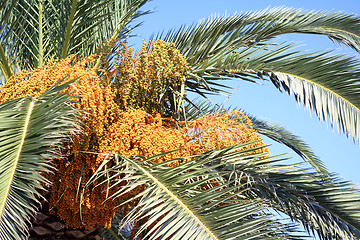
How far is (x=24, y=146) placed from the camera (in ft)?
12.0

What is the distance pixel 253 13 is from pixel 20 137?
13.0 feet

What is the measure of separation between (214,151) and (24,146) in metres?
1.74

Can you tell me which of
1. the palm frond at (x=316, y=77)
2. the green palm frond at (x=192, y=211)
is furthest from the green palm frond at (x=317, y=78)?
the green palm frond at (x=192, y=211)

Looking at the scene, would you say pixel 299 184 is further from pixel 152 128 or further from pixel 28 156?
pixel 28 156

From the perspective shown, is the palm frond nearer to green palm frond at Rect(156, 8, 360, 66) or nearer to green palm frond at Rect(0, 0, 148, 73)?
green palm frond at Rect(156, 8, 360, 66)

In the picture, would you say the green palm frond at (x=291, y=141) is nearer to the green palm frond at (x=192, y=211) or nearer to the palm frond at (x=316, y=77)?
the palm frond at (x=316, y=77)

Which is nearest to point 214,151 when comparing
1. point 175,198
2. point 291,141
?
point 175,198

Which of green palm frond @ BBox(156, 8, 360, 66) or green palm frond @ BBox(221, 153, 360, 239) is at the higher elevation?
green palm frond @ BBox(156, 8, 360, 66)

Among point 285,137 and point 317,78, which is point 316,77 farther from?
point 285,137

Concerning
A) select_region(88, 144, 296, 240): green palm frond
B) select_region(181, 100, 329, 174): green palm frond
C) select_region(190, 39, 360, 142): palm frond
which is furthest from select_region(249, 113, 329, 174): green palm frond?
select_region(88, 144, 296, 240): green palm frond

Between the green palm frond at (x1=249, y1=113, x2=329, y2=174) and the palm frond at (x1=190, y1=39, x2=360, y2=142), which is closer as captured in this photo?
the palm frond at (x1=190, y1=39, x2=360, y2=142)

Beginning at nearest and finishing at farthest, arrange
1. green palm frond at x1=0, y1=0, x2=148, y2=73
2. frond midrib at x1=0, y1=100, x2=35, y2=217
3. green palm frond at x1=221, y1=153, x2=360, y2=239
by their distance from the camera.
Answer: frond midrib at x1=0, y1=100, x2=35, y2=217, green palm frond at x1=221, y1=153, x2=360, y2=239, green palm frond at x1=0, y1=0, x2=148, y2=73

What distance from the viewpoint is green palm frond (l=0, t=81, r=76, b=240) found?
345 cm

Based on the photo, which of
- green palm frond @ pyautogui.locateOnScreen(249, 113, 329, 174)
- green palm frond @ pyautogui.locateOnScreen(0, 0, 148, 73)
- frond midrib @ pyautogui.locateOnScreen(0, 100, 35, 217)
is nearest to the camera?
frond midrib @ pyautogui.locateOnScreen(0, 100, 35, 217)
